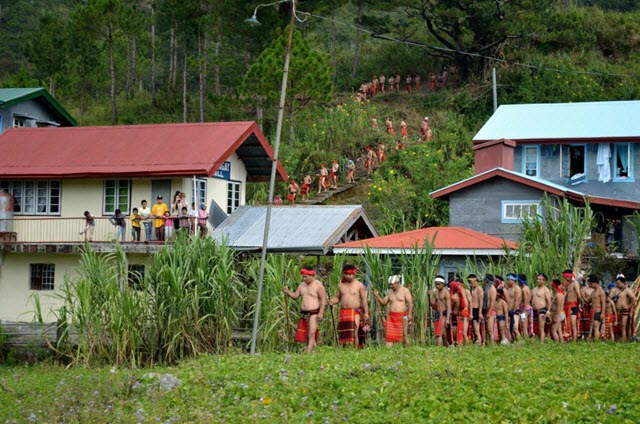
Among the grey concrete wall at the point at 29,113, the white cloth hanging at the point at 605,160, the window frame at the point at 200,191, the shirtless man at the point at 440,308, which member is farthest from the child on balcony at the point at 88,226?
the white cloth hanging at the point at 605,160

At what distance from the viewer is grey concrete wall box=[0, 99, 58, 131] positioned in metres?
41.6

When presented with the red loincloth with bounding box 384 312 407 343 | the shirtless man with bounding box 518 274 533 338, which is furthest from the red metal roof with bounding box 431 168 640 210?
the red loincloth with bounding box 384 312 407 343

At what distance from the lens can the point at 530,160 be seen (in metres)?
37.1

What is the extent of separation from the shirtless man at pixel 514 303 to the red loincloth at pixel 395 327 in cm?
281

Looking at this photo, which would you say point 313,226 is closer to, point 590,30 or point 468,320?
point 468,320

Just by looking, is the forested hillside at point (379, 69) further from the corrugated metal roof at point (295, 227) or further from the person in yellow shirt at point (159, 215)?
the person in yellow shirt at point (159, 215)

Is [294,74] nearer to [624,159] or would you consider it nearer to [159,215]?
[624,159]

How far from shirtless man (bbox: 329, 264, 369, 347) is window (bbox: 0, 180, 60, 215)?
1413cm

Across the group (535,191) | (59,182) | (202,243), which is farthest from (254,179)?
(202,243)

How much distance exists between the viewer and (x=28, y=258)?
102 ft

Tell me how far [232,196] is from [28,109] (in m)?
14.9

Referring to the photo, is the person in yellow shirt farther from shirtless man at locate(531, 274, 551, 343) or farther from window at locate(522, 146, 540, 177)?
window at locate(522, 146, 540, 177)

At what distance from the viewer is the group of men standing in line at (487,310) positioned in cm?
2003

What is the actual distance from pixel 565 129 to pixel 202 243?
1896 cm
